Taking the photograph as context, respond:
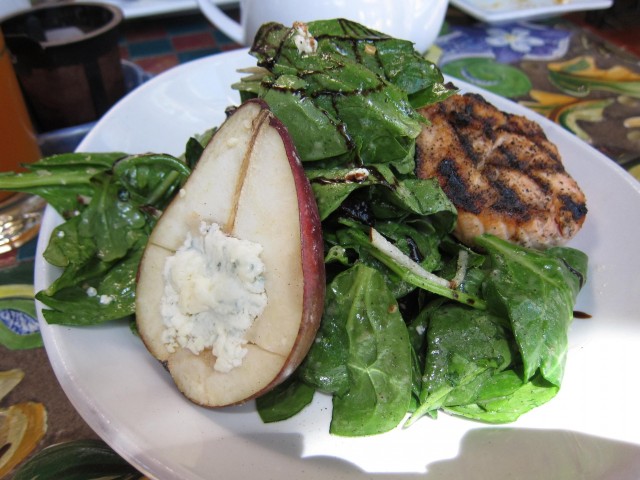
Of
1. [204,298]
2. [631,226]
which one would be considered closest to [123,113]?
[204,298]

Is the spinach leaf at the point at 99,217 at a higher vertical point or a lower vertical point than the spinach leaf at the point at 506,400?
higher

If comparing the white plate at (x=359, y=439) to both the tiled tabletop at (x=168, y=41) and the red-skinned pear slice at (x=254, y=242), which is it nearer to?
the red-skinned pear slice at (x=254, y=242)

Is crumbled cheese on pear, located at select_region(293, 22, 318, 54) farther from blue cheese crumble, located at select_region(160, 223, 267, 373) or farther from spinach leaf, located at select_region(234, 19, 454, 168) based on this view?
blue cheese crumble, located at select_region(160, 223, 267, 373)

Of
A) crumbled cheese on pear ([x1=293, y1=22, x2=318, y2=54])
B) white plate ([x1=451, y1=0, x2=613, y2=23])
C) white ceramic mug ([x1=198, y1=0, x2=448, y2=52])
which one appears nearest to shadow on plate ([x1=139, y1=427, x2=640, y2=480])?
crumbled cheese on pear ([x1=293, y1=22, x2=318, y2=54])

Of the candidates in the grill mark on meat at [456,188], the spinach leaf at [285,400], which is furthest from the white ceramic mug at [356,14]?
the spinach leaf at [285,400]

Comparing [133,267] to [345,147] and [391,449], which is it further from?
[391,449]
